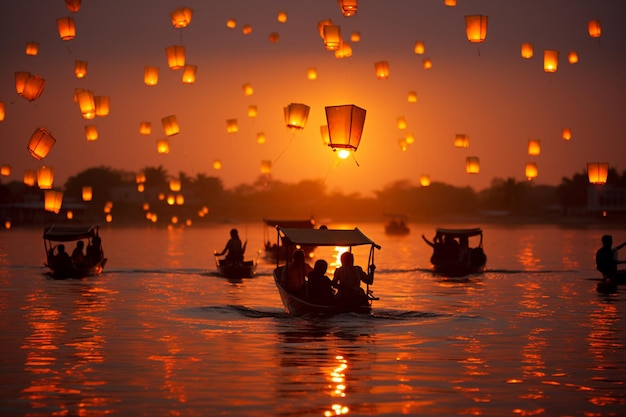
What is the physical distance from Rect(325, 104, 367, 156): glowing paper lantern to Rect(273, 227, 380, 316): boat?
1.95m

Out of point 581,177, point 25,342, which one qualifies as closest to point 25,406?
point 25,342

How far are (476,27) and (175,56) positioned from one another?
8587 mm

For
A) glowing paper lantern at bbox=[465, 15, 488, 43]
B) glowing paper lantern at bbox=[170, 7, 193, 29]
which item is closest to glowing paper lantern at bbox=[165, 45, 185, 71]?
glowing paper lantern at bbox=[170, 7, 193, 29]

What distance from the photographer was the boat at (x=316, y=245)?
64.4 ft

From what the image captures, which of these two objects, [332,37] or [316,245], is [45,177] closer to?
[332,37]

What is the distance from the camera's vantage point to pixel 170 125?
3241 cm

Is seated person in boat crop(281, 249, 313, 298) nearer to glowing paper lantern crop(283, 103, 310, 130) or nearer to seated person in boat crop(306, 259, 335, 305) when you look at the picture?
seated person in boat crop(306, 259, 335, 305)

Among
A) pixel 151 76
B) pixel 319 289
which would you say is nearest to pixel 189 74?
pixel 151 76

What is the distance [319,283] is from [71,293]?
9999 mm

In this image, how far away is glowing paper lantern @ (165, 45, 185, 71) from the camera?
29.8 m

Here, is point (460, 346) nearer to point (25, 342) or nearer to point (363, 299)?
point (363, 299)

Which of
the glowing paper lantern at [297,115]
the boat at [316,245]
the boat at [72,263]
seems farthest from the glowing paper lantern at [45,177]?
the boat at [316,245]

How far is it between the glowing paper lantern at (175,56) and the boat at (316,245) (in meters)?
9.31

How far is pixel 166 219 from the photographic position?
173750mm
